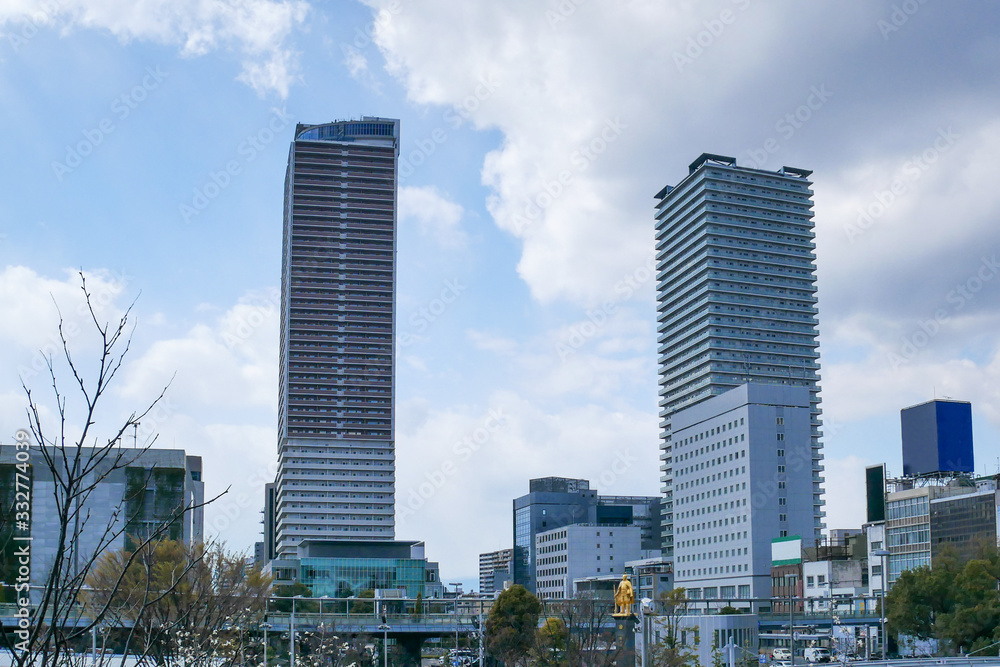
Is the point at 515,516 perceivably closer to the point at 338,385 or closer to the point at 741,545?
Result: the point at 338,385

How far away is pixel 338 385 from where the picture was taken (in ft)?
559

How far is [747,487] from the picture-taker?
12625 cm

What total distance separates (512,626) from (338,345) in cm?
11256

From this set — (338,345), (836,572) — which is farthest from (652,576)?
(338,345)

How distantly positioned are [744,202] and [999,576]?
404 ft

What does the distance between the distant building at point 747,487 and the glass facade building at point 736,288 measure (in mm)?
31458

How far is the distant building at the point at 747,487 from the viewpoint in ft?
411

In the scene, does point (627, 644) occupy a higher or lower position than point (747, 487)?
lower

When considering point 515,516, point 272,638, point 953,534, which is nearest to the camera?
point 272,638

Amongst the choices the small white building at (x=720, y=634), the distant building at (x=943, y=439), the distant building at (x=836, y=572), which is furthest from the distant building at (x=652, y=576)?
the small white building at (x=720, y=634)

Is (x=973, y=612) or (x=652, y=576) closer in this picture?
(x=973, y=612)

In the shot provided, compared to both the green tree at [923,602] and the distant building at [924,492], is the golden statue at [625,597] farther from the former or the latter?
the distant building at [924,492]

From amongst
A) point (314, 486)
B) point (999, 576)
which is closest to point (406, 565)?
point (314, 486)

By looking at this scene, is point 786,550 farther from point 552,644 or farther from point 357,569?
point 552,644
